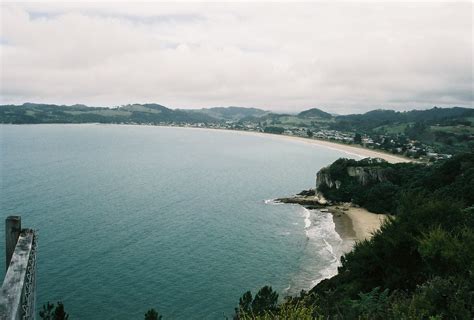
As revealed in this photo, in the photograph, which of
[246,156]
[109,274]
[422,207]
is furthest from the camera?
[246,156]

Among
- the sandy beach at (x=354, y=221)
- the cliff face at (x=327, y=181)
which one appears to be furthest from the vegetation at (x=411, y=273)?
the cliff face at (x=327, y=181)

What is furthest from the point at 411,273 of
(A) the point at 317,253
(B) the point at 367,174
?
(B) the point at 367,174

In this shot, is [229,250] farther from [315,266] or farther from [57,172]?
[57,172]

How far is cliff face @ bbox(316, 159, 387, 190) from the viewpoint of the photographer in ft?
263

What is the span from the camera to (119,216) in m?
62.2

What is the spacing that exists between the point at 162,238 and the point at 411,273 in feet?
119

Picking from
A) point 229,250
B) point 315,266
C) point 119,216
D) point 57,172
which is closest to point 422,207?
point 315,266

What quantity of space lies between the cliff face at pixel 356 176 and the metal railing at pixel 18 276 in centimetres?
7769

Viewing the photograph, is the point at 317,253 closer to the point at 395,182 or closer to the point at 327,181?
the point at 327,181

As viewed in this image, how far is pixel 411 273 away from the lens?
71.0 ft

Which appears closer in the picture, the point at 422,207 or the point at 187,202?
the point at 422,207

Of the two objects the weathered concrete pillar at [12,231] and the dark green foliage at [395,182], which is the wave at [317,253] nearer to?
the dark green foliage at [395,182]

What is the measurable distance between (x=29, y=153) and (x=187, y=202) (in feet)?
266

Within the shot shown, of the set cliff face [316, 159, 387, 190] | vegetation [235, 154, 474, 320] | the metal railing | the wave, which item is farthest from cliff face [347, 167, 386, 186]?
the metal railing
